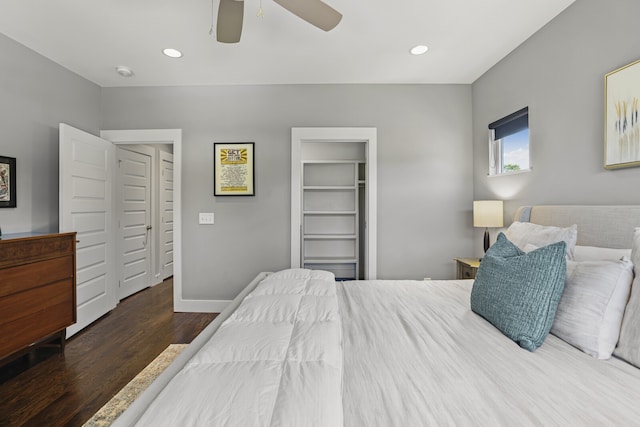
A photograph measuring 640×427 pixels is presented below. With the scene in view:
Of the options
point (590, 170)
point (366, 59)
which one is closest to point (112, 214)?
point (366, 59)

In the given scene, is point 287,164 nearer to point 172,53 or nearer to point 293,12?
point 172,53

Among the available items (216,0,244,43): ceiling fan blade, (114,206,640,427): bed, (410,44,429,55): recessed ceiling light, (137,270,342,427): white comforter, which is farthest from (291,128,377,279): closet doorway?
(137,270,342,427): white comforter

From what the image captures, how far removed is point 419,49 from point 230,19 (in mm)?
1705

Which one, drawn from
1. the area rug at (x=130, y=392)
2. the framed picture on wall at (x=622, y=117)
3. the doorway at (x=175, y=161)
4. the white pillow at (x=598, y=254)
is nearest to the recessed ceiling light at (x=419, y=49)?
the framed picture on wall at (x=622, y=117)

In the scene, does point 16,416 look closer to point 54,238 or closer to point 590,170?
point 54,238

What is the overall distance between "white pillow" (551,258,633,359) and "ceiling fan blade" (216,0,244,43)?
7.27 feet

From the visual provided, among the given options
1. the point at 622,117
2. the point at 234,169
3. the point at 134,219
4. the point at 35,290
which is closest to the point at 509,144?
the point at 622,117

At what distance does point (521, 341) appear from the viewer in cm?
111

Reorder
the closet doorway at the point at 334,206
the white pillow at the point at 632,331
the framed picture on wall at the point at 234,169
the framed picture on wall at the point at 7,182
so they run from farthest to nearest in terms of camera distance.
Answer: the closet doorway at the point at 334,206 < the framed picture on wall at the point at 234,169 < the framed picture on wall at the point at 7,182 < the white pillow at the point at 632,331

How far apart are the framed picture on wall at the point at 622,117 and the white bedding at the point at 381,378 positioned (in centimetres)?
125

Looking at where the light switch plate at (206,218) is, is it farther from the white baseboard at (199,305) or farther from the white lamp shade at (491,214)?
the white lamp shade at (491,214)

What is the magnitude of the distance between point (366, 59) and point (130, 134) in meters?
2.82

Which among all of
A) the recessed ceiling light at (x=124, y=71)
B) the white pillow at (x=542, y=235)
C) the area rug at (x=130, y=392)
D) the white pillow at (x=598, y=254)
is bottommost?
the area rug at (x=130, y=392)

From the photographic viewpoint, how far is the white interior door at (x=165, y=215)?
15.1 feet
